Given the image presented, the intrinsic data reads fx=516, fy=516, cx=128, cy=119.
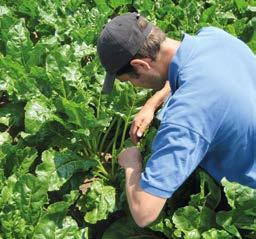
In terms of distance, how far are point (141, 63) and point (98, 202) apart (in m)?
1.19

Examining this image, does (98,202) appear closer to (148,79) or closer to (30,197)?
(30,197)

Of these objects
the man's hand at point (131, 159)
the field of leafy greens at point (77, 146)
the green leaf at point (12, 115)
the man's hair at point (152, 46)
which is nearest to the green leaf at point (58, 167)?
the field of leafy greens at point (77, 146)

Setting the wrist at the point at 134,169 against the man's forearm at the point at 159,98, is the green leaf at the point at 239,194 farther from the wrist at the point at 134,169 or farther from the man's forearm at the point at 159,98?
the man's forearm at the point at 159,98

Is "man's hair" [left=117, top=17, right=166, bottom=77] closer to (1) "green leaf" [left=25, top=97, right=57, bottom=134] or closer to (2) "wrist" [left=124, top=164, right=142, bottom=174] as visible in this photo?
(2) "wrist" [left=124, top=164, right=142, bottom=174]

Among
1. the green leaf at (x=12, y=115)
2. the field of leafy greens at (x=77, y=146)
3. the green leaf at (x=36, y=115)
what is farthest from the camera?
the green leaf at (x=12, y=115)

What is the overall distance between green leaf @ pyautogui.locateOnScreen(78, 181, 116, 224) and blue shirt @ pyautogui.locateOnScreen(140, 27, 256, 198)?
95 centimetres

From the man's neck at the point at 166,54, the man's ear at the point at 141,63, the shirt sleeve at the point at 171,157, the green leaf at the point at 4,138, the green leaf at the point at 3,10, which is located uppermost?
the man's neck at the point at 166,54

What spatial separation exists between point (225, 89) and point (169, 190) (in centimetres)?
57

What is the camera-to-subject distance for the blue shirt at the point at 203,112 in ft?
8.11

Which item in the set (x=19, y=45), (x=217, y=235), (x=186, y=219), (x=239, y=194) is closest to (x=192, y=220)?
(x=186, y=219)

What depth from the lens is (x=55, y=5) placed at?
16.3 ft

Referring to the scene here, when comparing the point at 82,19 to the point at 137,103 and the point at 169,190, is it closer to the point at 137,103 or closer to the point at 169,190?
the point at 137,103

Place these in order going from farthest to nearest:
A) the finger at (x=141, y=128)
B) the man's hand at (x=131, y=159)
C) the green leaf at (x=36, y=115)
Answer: the green leaf at (x=36, y=115) → the finger at (x=141, y=128) → the man's hand at (x=131, y=159)

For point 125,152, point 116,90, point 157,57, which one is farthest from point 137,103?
point 157,57
